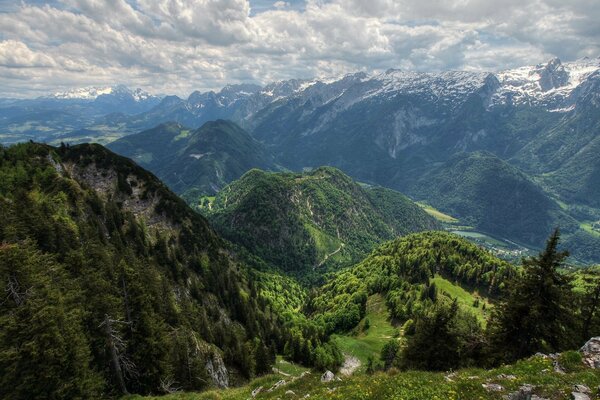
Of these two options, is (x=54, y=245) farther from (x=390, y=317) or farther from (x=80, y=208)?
(x=390, y=317)

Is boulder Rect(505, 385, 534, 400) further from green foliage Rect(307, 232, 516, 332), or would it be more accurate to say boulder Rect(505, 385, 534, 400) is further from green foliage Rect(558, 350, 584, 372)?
green foliage Rect(307, 232, 516, 332)

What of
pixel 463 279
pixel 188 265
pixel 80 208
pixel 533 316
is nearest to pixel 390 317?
pixel 463 279

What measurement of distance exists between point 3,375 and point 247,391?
24.4 meters

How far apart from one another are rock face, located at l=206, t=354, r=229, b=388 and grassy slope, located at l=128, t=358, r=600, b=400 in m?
22.9

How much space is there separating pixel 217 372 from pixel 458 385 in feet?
151

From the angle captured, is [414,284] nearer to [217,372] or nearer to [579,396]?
[217,372]

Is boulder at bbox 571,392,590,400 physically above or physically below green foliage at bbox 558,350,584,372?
above

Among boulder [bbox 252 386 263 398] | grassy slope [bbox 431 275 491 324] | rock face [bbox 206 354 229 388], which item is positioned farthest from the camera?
grassy slope [bbox 431 275 491 324]

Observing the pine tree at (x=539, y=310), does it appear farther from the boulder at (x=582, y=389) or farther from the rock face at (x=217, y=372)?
the rock face at (x=217, y=372)

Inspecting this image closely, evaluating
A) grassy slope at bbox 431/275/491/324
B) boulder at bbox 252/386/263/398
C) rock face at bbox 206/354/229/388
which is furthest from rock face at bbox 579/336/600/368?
grassy slope at bbox 431/275/491/324

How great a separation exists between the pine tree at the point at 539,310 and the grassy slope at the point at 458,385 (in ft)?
43.5

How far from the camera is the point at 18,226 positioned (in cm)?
5253

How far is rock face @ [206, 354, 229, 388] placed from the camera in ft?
200

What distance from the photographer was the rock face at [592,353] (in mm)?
32750
